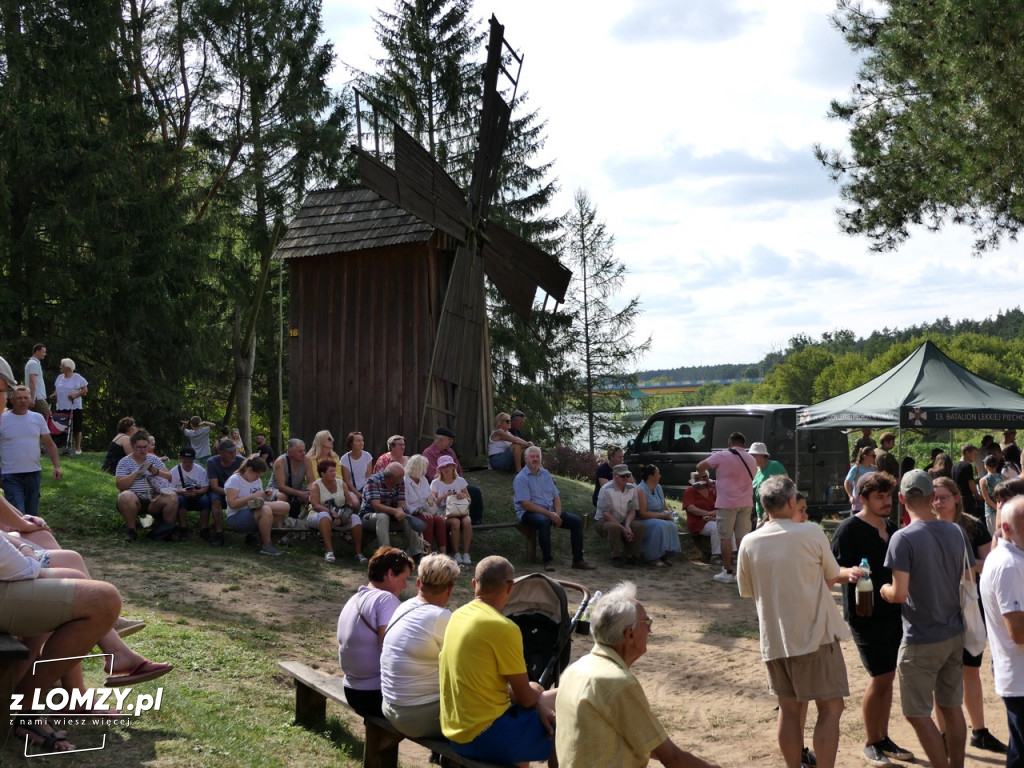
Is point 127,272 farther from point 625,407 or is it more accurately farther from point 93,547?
point 625,407

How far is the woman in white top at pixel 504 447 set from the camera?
630 inches

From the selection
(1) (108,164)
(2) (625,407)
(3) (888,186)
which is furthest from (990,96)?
(2) (625,407)

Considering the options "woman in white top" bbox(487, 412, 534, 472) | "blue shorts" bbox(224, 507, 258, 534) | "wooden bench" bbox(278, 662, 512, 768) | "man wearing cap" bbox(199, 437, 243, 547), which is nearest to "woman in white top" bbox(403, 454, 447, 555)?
Result: "blue shorts" bbox(224, 507, 258, 534)

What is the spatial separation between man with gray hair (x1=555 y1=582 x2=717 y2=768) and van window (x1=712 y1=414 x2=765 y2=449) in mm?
12864

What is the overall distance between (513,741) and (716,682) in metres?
3.93

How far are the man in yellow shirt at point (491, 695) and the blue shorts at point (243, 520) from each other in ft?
24.6

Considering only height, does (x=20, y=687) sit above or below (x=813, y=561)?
below

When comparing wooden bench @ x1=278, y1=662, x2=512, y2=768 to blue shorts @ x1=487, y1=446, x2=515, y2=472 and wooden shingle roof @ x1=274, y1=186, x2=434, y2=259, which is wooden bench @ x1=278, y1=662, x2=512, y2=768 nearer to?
blue shorts @ x1=487, y1=446, x2=515, y2=472

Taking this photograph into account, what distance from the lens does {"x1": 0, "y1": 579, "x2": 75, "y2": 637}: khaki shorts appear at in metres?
4.62

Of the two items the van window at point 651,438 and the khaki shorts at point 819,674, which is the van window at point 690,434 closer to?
the van window at point 651,438

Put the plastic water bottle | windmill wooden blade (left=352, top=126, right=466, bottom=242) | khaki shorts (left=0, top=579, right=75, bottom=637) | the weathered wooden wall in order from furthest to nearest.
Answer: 1. the weathered wooden wall
2. windmill wooden blade (left=352, top=126, right=466, bottom=242)
3. the plastic water bottle
4. khaki shorts (left=0, top=579, right=75, bottom=637)

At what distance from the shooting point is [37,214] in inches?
836

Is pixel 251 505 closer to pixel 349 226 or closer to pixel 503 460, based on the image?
pixel 503 460

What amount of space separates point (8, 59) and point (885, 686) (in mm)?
22757
